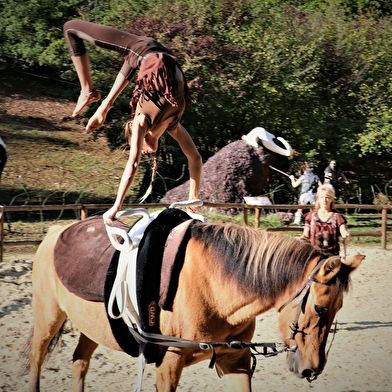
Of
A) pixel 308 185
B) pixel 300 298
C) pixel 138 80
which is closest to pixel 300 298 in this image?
pixel 300 298

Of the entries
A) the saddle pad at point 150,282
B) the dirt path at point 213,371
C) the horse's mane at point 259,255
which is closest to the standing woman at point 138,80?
the saddle pad at point 150,282

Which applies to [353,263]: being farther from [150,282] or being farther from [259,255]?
[150,282]

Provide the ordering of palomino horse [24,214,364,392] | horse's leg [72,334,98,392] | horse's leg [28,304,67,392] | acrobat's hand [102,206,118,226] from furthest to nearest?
horse's leg [72,334,98,392], horse's leg [28,304,67,392], acrobat's hand [102,206,118,226], palomino horse [24,214,364,392]

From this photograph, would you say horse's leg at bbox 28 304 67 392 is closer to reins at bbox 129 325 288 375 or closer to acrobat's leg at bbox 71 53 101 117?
reins at bbox 129 325 288 375

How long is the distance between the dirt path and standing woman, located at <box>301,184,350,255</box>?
1069mm

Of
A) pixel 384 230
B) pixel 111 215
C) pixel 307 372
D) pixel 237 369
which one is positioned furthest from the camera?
pixel 384 230

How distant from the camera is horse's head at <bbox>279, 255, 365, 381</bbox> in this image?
3.54m

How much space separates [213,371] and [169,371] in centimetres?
242

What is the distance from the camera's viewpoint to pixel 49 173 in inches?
593

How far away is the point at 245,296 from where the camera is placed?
3740 millimetres

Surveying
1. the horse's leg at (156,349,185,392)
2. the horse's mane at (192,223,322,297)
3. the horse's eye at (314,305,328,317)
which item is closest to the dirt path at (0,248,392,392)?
the horse's leg at (156,349,185,392)

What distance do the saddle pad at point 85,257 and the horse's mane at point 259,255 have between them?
76 cm

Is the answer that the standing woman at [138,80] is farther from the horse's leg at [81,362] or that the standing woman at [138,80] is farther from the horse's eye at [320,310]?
the horse's leg at [81,362]

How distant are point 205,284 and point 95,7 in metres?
13.1
